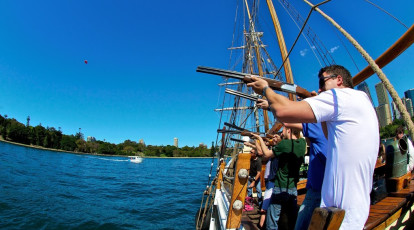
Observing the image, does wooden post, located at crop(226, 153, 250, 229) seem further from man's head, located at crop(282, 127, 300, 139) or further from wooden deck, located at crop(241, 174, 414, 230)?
wooden deck, located at crop(241, 174, 414, 230)

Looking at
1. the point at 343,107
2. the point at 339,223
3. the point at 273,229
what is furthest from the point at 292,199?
the point at 343,107

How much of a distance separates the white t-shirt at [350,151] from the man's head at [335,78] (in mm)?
215

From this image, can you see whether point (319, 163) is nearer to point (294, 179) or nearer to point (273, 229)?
point (294, 179)

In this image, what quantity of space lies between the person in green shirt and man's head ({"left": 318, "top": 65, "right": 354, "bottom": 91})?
1.59 m

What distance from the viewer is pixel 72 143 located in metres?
116

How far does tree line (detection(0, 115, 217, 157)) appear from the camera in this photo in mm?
95688

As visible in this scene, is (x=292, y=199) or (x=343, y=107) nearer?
(x=343, y=107)

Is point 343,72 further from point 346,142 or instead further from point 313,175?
point 313,175

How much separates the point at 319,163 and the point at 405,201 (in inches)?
54.4

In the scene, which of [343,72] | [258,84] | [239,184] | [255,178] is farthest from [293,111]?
[255,178]

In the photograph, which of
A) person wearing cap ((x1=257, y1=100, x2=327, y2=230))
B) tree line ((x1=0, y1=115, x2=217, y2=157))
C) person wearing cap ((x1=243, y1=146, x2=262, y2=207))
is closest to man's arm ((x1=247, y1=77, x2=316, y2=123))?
person wearing cap ((x1=257, y1=100, x2=327, y2=230))

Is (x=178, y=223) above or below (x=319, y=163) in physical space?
below

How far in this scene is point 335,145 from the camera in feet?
4.44

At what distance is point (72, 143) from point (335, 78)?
450 ft
